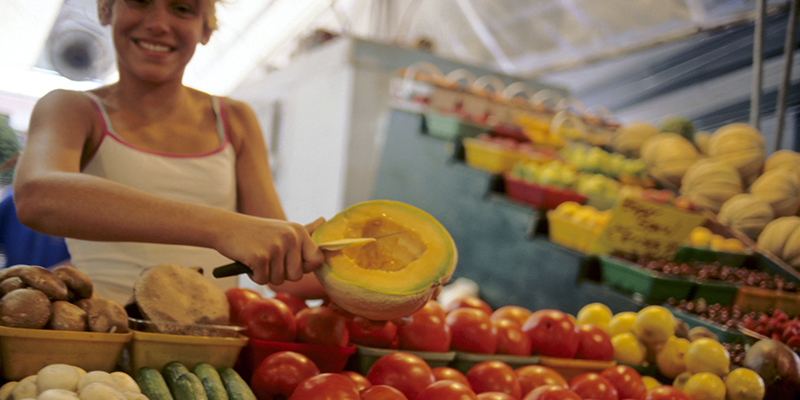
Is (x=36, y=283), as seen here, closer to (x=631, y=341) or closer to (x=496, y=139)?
(x=631, y=341)

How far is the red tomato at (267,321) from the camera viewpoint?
1.14m

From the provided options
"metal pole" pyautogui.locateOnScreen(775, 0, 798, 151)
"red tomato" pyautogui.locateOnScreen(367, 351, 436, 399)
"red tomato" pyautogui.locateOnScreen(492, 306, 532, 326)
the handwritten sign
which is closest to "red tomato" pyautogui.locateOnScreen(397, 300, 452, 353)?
"red tomato" pyautogui.locateOnScreen(367, 351, 436, 399)

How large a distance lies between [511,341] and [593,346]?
265 mm

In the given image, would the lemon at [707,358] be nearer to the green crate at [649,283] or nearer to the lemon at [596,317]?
the lemon at [596,317]

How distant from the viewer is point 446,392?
971 millimetres

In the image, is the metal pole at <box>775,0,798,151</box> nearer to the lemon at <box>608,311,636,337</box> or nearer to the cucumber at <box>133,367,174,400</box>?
the lemon at <box>608,311,636,337</box>

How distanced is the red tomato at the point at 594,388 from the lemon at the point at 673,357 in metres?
0.43

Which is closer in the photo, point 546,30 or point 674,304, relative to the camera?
point 674,304

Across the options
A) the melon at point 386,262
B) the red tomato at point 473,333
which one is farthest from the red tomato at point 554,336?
the melon at point 386,262

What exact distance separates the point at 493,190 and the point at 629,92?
5553mm

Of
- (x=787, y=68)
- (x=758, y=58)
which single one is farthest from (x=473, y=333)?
(x=758, y=58)

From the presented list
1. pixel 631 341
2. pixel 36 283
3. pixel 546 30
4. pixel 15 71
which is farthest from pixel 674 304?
pixel 546 30

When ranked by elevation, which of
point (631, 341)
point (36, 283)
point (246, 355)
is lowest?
point (631, 341)

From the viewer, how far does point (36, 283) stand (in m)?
0.88
